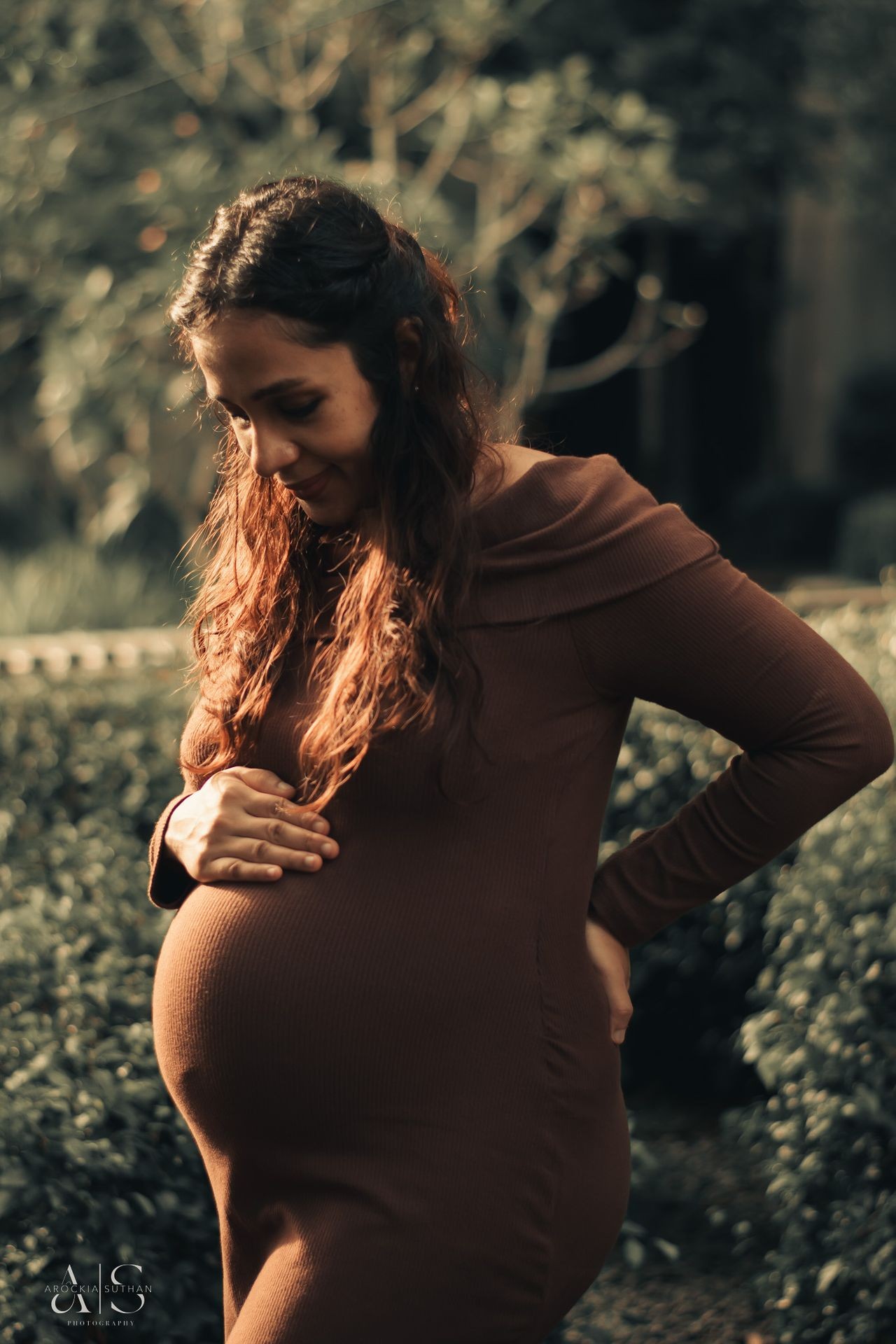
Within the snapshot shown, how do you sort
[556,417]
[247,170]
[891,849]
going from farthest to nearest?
[556,417] < [247,170] < [891,849]

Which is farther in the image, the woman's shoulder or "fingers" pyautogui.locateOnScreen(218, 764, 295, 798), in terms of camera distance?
"fingers" pyautogui.locateOnScreen(218, 764, 295, 798)

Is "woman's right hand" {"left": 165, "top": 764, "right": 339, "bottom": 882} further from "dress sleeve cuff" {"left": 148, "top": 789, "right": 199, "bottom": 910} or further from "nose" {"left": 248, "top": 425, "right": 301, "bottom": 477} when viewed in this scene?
"nose" {"left": 248, "top": 425, "right": 301, "bottom": 477}

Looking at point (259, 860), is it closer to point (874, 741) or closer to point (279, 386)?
point (279, 386)

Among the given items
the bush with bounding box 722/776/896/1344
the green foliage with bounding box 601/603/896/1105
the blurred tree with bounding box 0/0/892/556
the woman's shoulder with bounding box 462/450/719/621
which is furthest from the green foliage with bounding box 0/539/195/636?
the woman's shoulder with bounding box 462/450/719/621

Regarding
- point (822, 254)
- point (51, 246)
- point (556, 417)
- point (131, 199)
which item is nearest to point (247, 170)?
point (131, 199)

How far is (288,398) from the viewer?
65.5 inches

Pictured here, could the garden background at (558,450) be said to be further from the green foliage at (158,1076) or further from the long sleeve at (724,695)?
the long sleeve at (724,695)

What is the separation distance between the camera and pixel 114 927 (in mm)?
2949

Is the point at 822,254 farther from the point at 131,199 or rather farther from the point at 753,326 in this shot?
the point at 131,199

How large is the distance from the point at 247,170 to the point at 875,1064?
7146 millimetres

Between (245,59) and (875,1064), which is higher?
(245,59)

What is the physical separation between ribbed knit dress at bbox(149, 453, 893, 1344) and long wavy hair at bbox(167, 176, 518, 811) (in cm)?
4

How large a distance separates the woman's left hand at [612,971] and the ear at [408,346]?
70 cm

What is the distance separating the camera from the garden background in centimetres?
276
